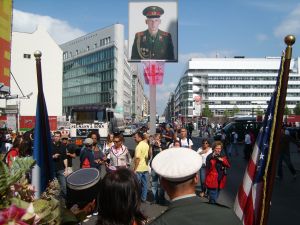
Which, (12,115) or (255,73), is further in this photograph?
(255,73)

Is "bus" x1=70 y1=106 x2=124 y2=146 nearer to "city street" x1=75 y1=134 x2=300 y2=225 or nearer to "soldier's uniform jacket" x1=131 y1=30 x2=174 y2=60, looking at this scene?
"soldier's uniform jacket" x1=131 y1=30 x2=174 y2=60

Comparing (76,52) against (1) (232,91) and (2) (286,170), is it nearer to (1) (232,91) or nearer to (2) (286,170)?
(1) (232,91)

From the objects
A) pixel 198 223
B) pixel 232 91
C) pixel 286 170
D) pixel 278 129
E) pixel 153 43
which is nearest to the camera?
pixel 198 223

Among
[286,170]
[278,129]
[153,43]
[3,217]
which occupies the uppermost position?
[153,43]

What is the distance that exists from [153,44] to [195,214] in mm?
17732

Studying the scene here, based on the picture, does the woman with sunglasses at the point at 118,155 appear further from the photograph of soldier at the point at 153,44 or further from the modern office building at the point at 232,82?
the modern office building at the point at 232,82

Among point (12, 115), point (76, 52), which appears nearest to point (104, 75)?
point (76, 52)

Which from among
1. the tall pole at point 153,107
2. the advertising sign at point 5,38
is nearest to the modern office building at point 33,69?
the advertising sign at point 5,38

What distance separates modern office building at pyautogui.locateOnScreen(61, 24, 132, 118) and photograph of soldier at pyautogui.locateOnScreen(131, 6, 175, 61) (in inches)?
2984

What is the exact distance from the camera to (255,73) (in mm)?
148125

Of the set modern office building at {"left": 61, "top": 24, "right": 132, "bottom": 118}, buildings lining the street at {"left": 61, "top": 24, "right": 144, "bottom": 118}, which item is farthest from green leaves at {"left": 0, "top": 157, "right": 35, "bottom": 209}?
modern office building at {"left": 61, "top": 24, "right": 132, "bottom": 118}

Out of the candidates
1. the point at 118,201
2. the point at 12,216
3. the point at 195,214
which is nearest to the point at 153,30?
the point at 118,201

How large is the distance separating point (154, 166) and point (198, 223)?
17.3 inches

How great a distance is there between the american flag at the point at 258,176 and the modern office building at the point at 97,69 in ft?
301
